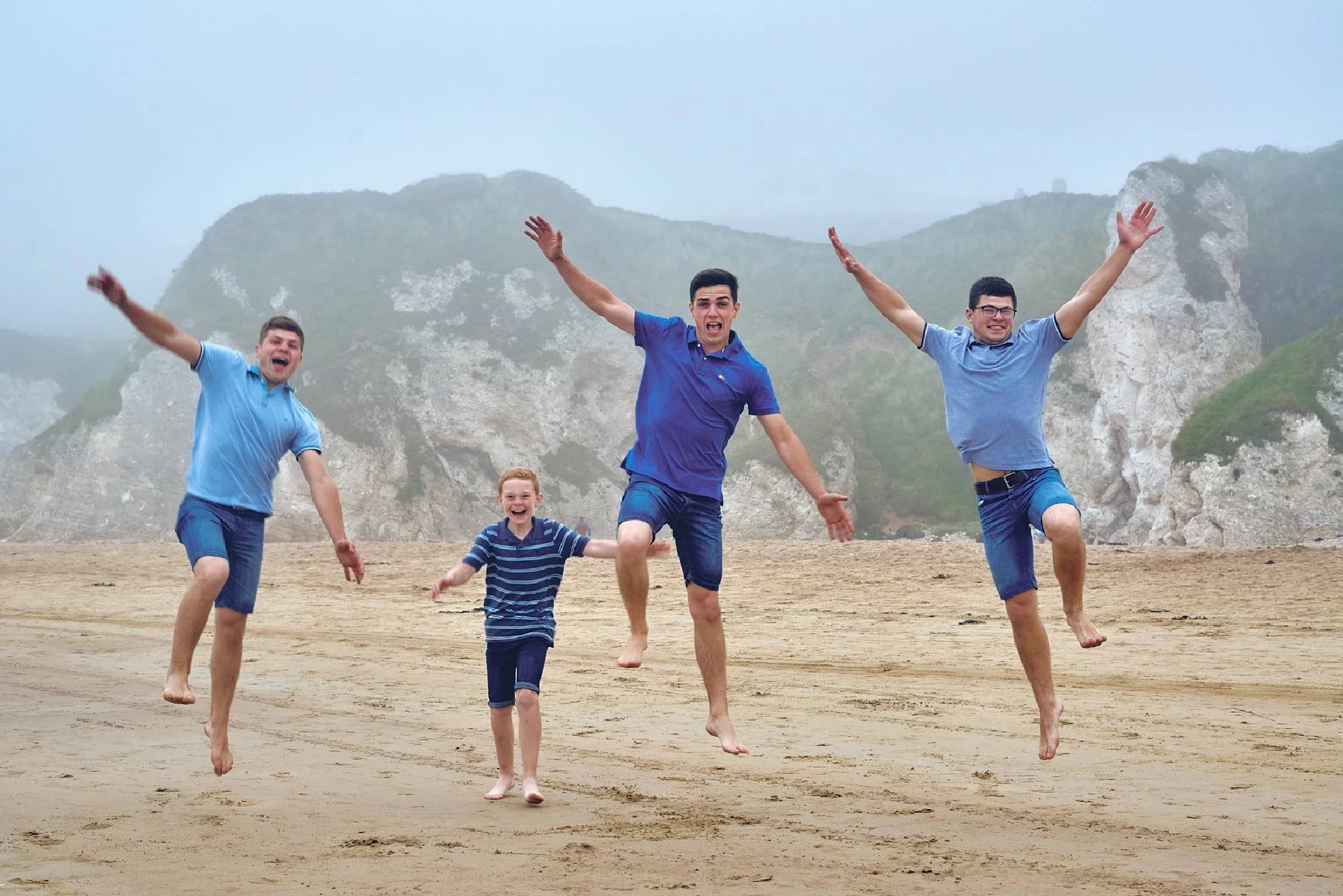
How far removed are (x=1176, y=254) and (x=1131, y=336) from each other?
4216 millimetres

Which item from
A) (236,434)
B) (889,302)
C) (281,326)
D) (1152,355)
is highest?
(1152,355)

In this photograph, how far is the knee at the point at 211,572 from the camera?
19.6 feet

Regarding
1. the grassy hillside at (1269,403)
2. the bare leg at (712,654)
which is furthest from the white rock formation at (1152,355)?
the bare leg at (712,654)

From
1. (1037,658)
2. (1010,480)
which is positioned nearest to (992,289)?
(1010,480)

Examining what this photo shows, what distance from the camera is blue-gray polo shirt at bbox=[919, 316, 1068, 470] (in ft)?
21.1

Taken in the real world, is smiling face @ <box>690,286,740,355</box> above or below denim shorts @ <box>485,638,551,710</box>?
above

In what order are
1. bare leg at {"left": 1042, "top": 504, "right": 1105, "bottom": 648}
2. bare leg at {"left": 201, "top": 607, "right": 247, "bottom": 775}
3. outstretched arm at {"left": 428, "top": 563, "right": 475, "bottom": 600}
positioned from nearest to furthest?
1. outstretched arm at {"left": 428, "top": 563, "right": 475, "bottom": 600}
2. bare leg at {"left": 1042, "top": 504, "right": 1105, "bottom": 648}
3. bare leg at {"left": 201, "top": 607, "right": 247, "bottom": 775}

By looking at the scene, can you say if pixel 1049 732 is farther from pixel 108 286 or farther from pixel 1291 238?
pixel 1291 238

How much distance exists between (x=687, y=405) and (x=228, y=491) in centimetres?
255

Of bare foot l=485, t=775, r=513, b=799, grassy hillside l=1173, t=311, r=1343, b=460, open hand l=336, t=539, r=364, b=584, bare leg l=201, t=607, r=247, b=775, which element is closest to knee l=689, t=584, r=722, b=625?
bare foot l=485, t=775, r=513, b=799

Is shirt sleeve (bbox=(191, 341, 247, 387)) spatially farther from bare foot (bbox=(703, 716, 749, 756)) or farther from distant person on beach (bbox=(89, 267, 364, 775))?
bare foot (bbox=(703, 716, 749, 756))

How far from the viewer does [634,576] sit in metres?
6.35

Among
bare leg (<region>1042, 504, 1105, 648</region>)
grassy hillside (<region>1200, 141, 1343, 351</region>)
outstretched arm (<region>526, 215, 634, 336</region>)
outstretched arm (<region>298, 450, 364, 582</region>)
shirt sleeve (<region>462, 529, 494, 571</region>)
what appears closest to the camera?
shirt sleeve (<region>462, 529, 494, 571</region>)

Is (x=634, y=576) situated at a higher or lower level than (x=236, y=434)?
lower
